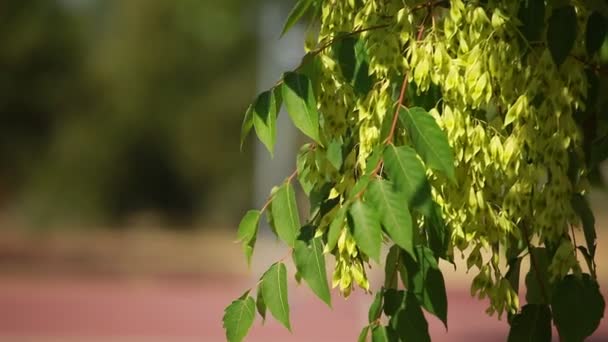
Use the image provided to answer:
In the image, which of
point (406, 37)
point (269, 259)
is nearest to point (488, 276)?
point (406, 37)

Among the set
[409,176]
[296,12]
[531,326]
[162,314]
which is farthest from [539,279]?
[162,314]

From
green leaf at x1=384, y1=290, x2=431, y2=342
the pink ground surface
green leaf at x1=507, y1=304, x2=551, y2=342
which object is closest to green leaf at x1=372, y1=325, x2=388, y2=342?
green leaf at x1=384, y1=290, x2=431, y2=342

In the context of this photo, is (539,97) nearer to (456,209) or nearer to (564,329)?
(456,209)

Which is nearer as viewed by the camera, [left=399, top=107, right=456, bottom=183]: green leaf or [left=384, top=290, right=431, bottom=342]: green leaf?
[left=399, top=107, right=456, bottom=183]: green leaf

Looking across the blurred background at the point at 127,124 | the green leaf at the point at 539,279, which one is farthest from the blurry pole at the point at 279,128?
the green leaf at the point at 539,279

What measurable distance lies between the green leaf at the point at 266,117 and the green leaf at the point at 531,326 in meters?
0.58

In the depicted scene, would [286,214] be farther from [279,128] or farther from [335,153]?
[279,128]

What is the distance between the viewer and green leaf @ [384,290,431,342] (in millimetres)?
1877

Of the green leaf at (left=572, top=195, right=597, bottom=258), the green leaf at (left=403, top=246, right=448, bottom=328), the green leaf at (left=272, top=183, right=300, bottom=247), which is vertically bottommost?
the green leaf at (left=403, top=246, right=448, bottom=328)

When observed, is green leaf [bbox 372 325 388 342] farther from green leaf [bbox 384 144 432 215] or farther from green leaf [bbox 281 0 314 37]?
green leaf [bbox 281 0 314 37]

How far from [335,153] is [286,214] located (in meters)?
0.15

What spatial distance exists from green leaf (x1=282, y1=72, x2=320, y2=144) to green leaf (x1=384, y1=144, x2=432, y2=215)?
6.2 inches

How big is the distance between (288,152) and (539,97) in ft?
76.0

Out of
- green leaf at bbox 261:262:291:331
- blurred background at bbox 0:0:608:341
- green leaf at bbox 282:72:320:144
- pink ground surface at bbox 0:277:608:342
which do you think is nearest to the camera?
green leaf at bbox 282:72:320:144
